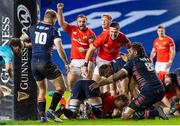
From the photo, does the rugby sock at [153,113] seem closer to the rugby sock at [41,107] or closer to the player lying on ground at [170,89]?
the player lying on ground at [170,89]

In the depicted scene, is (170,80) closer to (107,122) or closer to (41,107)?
(107,122)

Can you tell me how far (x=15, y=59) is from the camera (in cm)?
1005

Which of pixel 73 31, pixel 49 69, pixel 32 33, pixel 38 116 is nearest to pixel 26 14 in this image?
pixel 32 33

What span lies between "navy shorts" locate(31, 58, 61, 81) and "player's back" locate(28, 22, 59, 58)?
0.42 ft

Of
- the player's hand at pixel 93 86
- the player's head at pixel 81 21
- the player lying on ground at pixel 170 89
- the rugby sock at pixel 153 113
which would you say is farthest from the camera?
the player's head at pixel 81 21

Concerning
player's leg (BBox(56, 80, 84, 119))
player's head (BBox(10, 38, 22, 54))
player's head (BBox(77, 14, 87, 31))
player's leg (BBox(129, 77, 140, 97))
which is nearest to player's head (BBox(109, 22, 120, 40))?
player's head (BBox(77, 14, 87, 31))

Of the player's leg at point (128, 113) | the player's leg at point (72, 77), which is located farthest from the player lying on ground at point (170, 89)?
the player's leg at point (72, 77)

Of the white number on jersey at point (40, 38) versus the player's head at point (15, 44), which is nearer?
the player's head at point (15, 44)

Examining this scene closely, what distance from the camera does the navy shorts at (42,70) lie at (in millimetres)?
10055

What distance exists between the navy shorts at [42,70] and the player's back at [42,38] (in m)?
0.13

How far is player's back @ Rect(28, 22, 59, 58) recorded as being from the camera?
1012cm

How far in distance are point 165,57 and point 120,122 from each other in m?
5.76

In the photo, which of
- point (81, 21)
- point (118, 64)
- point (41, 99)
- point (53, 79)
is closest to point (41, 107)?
point (41, 99)

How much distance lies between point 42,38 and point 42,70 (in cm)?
55
